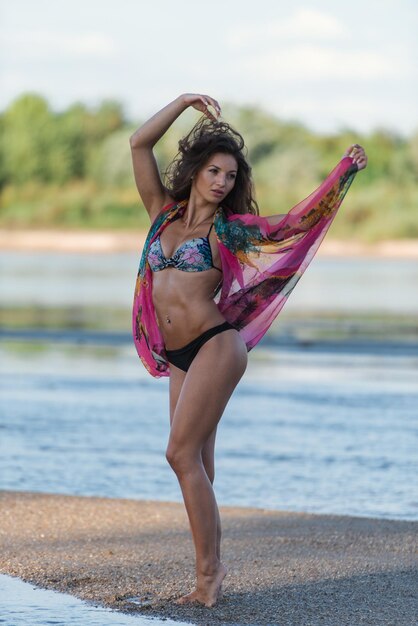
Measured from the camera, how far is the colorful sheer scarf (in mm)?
6488

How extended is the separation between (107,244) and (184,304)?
77.4 m

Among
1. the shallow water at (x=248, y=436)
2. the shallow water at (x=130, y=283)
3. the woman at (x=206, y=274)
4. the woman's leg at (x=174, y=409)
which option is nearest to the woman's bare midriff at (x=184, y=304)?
the woman at (x=206, y=274)

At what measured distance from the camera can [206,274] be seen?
20.9 ft

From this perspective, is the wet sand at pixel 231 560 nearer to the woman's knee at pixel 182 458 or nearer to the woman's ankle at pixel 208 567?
the woman's ankle at pixel 208 567

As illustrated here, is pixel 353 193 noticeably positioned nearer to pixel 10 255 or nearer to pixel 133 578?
pixel 10 255

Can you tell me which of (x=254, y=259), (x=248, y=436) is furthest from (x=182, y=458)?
(x=248, y=436)

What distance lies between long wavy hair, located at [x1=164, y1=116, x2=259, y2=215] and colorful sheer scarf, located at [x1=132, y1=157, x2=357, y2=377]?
79mm

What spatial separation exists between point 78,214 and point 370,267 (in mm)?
24002

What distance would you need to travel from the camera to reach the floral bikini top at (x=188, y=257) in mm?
6328

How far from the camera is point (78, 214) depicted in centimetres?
8612

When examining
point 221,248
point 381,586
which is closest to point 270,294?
point 221,248

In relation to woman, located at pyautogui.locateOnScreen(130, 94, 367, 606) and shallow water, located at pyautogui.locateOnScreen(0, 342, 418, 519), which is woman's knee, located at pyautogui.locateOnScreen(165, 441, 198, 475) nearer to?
woman, located at pyautogui.locateOnScreen(130, 94, 367, 606)

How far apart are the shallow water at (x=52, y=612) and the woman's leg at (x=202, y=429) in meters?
0.39

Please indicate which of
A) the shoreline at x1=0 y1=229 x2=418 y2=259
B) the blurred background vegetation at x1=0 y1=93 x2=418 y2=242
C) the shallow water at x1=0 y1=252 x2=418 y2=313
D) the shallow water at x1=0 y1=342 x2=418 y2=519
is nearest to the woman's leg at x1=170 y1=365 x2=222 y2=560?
the shallow water at x1=0 y1=342 x2=418 y2=519
